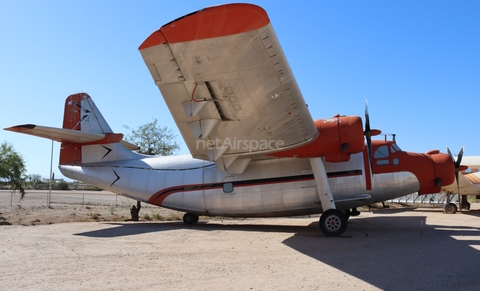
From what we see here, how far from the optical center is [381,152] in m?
13.1

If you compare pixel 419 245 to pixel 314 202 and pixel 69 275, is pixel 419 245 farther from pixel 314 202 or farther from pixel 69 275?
pixel 69 275

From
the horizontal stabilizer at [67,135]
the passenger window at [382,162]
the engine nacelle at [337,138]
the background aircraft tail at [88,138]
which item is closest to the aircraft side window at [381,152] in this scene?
the passenger window at [382,162]

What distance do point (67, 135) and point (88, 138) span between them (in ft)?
3.68

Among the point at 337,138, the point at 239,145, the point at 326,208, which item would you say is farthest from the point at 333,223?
the point at 239,145

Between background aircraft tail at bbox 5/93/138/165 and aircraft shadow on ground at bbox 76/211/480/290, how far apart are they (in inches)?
140

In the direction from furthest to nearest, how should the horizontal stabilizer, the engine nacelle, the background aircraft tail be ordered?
the background aircraft tail, the horizontal stabilizer, the engine nacelle

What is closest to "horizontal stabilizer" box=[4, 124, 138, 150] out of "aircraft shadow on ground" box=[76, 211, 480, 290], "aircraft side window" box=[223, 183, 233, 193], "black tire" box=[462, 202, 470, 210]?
"aircraft shadow on ground" box=[76, 211, 480, 290]

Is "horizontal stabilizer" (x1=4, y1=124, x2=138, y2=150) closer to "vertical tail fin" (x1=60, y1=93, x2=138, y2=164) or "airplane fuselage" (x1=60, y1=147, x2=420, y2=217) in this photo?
"vertical tail fin" (x1=60, y1=93, x2=138, y2=164)

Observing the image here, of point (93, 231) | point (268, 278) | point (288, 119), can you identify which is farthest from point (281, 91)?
point (93, 231)

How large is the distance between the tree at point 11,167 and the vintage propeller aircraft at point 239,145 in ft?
12.3

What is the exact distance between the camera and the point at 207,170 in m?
14.1

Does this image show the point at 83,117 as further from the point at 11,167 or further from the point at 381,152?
the point at 381,152

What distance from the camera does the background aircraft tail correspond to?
50.6 ft

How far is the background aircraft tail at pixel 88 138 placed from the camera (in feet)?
50.6
